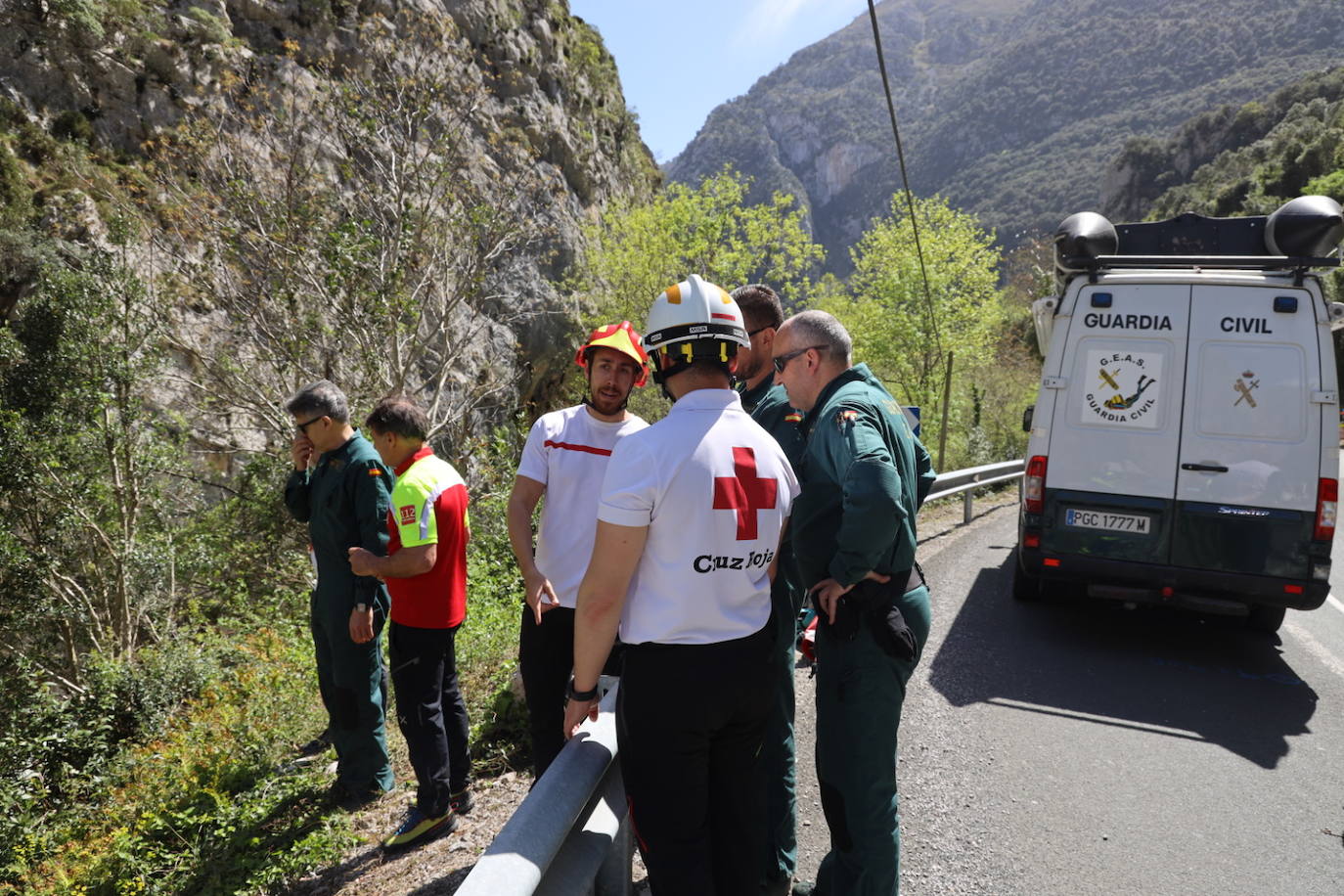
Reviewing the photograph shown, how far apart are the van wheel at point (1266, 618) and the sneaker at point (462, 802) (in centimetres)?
584

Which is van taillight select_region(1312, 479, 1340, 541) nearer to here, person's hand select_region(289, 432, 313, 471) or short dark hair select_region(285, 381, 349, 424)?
short dark hair select_region(285, 381, 349, 424)

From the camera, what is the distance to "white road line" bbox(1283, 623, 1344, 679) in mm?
5409

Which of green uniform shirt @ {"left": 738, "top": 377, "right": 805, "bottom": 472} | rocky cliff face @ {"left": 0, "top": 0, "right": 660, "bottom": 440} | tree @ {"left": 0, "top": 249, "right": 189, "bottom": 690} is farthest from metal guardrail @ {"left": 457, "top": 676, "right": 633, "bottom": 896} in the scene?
rocky cliff face @ {"left": 0, "top": 0, "right": 660, "bottom": 440}

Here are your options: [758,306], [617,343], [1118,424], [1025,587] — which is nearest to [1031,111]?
[1025,587]

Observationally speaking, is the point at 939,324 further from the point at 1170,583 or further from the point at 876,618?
the point at 876,618

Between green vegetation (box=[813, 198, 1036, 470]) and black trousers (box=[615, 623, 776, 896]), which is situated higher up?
green vegetation (box=[813, 198, 1036, 470])

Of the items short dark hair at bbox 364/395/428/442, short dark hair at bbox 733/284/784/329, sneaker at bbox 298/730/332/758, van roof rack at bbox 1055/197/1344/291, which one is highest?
van roof rack at bbox 1055/197/1344/291

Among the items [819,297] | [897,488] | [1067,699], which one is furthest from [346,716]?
[819,297]

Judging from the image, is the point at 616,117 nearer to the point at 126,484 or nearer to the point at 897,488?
the point at 126,484

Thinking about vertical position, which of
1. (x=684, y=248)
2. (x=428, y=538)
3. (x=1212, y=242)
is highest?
(x=684, y=248)

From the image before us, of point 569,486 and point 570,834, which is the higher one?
point 569,486

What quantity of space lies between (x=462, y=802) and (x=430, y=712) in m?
0.51

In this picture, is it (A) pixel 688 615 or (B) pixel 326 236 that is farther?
(B) pixel 326 236

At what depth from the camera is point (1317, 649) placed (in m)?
5.80
